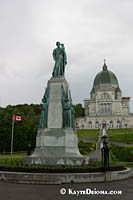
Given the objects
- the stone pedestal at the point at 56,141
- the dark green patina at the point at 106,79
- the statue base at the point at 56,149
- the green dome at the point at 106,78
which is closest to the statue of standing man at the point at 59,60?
the stone pedestal at the point at 56,141

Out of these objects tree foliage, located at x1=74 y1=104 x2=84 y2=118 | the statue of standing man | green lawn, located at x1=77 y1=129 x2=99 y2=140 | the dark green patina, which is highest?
the dark green patina

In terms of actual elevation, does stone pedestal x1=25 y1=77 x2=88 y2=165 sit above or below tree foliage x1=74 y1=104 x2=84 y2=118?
below

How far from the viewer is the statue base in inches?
552

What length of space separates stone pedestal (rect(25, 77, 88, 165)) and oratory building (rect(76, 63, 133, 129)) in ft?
269

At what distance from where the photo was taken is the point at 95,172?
1150cm

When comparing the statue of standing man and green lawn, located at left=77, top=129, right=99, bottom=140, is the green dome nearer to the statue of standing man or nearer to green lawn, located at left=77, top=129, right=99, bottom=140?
green lawn, located at left=77, top=129, right=99, bottom=140

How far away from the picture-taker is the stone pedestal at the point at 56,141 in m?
14.2

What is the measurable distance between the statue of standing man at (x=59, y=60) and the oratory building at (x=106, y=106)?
3181 inches

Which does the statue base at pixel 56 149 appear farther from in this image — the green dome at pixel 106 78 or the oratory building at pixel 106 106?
the green dome at pixel 106 78

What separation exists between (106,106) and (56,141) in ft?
296

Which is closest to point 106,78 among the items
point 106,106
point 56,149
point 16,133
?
point 106,106

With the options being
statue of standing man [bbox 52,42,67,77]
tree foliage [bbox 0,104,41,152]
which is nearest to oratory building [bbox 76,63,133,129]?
tree foliage [bbox 0,104,41,152]

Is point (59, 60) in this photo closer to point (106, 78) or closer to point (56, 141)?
point (56, 141)

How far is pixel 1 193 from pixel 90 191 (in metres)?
3.65
